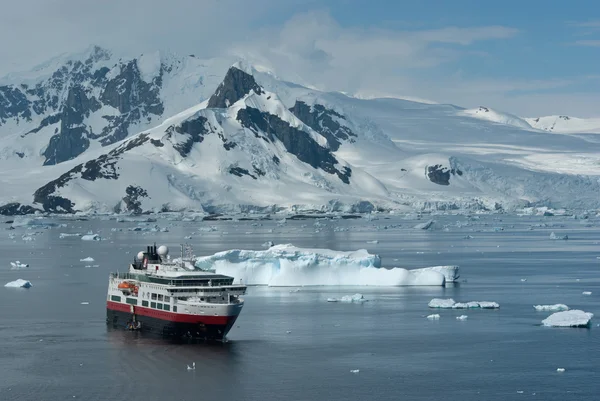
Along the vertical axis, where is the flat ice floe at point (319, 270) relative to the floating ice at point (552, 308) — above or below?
above

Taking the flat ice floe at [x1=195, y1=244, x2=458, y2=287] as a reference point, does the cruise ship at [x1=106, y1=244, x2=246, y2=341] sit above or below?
below

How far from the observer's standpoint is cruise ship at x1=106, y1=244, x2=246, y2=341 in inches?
2098

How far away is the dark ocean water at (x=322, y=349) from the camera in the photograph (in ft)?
145

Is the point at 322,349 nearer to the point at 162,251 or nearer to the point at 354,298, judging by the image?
the point at 162,251

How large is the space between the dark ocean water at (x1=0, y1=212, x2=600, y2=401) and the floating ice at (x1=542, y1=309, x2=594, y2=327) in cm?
68

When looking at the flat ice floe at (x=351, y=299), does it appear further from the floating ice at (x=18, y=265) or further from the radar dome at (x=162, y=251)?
the floating ice at (x=18, y=265)

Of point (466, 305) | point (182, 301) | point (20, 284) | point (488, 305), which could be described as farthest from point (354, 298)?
point (20, 284)

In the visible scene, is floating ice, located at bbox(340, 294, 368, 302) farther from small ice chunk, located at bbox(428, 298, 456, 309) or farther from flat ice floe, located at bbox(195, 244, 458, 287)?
flat ice floe, located at bbox(195, 244, 458, 287)

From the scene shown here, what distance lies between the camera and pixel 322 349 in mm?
52781

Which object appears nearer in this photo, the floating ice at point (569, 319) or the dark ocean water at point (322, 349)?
the dark ocean water at point (322, 349)

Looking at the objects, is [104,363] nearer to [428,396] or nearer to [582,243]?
[428,396]

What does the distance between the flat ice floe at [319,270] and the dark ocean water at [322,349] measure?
188cm

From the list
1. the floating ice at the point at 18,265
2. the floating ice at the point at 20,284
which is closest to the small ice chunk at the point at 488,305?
the floating ice at the point at 20,284

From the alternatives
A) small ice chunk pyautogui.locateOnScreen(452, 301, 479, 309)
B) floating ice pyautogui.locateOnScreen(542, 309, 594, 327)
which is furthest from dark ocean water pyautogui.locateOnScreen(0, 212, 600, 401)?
small ice chunk pyautogui.locateOnScreen(452, 301, 479, 309)
